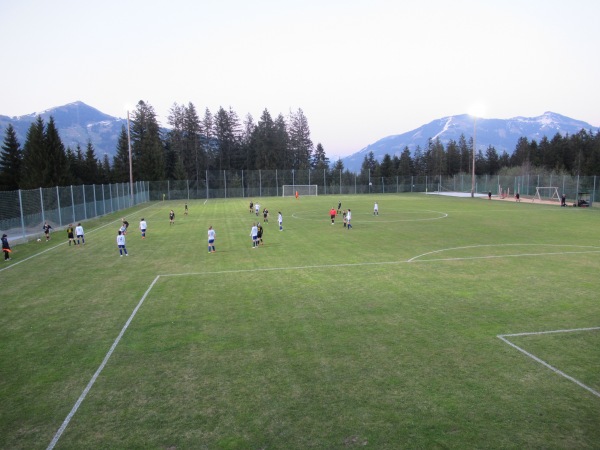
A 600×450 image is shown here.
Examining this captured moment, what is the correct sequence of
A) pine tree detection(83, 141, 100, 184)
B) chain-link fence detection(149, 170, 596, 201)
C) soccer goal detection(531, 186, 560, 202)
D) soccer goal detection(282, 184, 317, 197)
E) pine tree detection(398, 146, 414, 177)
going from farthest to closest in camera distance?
pine tree detection(398, 146, 414, 177)
soccer goal detection(282, 184, 317, 197)
pine tree detection(83, 141, 100, 184)
chain-link fence detection(149, 170, 596, 201)
soccer goal detection(531, 186, 560, 202)

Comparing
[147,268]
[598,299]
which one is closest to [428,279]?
[598,299]

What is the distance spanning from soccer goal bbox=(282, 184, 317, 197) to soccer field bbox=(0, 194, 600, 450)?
6327 cm

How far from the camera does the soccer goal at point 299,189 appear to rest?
82.5 meters

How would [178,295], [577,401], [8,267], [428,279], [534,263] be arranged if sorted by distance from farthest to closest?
[8,267]
[534,263]
[428,279]
[178,295]
[577,401]

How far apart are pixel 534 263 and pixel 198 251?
16.3 metres

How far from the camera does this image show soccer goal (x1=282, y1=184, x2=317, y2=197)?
82.5 meters

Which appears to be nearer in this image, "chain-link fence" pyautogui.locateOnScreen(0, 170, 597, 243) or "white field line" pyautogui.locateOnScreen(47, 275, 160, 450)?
"white field line" pyautogui.locateOnScreen(47, 275, 160, 450)

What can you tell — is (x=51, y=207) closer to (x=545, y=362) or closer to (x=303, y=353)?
(x=303, y=353)

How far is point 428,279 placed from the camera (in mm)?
15570

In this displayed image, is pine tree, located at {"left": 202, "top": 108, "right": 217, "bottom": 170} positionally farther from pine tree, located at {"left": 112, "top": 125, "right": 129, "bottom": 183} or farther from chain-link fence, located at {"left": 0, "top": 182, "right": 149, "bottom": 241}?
chain-link fence, located at {"left": 0, "top": 182, "right": 149, "bottom": 241}

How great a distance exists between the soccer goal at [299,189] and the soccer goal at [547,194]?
39.4 m

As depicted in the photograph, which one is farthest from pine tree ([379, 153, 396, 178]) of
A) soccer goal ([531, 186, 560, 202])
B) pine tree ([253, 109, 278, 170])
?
soccer goal ([531, 186, 560, 202])

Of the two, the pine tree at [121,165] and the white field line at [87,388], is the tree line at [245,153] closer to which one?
the pine tree at [121,165]

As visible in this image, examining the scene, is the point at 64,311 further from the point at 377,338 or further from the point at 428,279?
the point at 428,279
